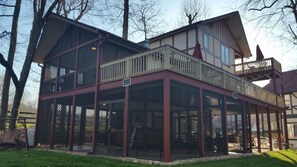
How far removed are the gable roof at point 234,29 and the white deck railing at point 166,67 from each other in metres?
5.17

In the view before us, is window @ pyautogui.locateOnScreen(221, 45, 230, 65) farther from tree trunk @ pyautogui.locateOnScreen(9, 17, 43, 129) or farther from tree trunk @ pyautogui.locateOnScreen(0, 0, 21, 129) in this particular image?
tree trunk @ pyautogui.locateOnScreen(0, 0, 21, 129)

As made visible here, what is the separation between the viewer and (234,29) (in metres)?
20.5

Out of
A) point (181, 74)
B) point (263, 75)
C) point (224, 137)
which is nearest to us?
point (181, 74)

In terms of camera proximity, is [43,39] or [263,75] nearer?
[43,39]

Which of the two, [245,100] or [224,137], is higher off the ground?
[245,100]

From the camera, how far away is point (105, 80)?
1141 cm

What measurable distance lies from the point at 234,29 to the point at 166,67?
537 inches

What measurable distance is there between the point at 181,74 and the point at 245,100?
6752 mm

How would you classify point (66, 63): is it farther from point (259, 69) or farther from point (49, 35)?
point (259, 69)

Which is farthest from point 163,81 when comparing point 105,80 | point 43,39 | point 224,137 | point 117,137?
point 43,39

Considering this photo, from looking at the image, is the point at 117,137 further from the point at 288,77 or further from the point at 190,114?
the point at 288,77

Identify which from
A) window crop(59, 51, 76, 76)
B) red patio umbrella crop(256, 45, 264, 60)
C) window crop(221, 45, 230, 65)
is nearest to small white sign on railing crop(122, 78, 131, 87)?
window crop(59, 51, 76, 76)

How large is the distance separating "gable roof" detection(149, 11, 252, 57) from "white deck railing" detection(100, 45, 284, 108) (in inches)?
204

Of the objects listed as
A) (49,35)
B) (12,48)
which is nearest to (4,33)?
(12,48)
